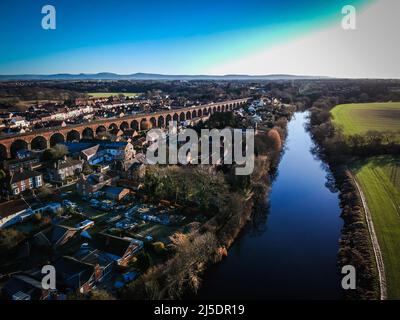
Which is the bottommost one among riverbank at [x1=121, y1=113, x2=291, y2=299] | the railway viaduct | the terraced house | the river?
the river

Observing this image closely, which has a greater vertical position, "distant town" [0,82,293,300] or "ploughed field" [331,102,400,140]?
"ploughed field" [331,102,400,140]

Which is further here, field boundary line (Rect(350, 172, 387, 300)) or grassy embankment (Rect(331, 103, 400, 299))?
grassy embankment (Rect(331, 103, 400, 299))

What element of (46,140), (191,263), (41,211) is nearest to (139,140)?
(46,140)

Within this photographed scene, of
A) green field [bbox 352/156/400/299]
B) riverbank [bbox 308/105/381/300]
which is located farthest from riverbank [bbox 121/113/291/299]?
green field [bbox 352/156/400/299]

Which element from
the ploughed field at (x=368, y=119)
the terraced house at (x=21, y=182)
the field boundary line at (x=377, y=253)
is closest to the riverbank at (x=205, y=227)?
the field boundary line at (x=377, y=253)

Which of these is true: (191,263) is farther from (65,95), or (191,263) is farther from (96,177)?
(65,95)

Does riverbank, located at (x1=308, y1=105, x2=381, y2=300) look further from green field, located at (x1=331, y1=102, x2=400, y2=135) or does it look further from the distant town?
the distant town

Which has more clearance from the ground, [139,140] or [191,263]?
[139,140]
